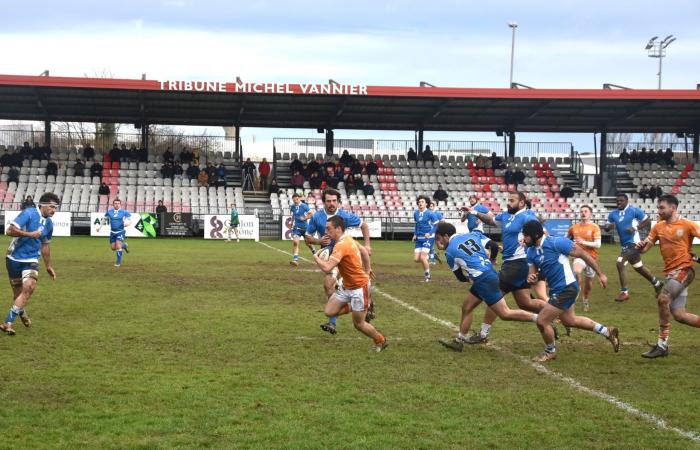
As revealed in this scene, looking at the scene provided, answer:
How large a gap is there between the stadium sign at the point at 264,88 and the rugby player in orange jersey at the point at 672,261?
31.9 m

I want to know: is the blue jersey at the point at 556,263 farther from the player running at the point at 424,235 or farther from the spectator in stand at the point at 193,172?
the spectator in stand at the point at 193,172

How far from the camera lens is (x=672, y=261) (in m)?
10.6

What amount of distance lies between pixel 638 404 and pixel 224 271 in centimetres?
1595

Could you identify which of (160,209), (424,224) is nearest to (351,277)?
(424,224)

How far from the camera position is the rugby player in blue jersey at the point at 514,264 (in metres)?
11.3

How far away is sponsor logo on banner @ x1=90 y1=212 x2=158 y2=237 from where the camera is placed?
40.3 metres

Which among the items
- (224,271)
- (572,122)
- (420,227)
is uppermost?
(572,122)

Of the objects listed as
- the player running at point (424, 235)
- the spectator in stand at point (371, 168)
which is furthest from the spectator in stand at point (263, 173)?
the player running at point (424, 235)

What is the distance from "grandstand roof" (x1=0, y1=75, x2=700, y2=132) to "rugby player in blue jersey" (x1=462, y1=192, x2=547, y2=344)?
3020cm

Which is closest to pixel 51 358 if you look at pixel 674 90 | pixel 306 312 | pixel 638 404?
pixel 306 312

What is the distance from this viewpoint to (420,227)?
2159 cm

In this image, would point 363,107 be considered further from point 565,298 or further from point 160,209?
point 565,298

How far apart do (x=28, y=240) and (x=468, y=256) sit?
247 inches

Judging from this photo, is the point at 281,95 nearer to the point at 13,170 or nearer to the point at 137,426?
the point at 13,170
